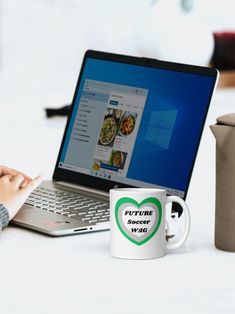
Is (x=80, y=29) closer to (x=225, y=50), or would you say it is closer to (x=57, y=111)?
(x=225, y=50)

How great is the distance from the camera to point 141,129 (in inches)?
61.2

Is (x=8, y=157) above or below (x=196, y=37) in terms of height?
below

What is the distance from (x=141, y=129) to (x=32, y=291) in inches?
19.2

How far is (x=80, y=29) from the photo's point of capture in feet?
13.4

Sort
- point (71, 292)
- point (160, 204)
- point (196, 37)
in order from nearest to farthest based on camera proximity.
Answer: point (71, 292), point (160, 204), point (196, 37)

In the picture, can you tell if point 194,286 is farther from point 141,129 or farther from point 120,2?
point 120,2

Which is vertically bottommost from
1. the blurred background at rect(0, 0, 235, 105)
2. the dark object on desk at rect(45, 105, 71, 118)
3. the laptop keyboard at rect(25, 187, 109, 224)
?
the laptop keyboard at rect(25, 187, 109, 224)

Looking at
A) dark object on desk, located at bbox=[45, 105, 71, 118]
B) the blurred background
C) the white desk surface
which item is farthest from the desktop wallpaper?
the blurred background

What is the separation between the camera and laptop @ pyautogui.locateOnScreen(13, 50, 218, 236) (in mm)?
1463

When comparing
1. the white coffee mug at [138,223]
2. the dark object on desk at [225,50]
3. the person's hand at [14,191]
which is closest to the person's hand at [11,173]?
the person's hand at [14,191]

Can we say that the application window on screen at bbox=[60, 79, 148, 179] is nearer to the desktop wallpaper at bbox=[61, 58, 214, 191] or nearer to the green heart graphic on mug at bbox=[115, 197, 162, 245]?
the desktop wallpaper at bbox=[61, 58, 214, 191]

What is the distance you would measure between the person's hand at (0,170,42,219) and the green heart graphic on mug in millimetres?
251

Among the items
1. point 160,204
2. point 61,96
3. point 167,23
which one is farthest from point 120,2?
point 160,204

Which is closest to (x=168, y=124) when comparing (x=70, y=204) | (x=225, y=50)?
(x=70, y=204)
